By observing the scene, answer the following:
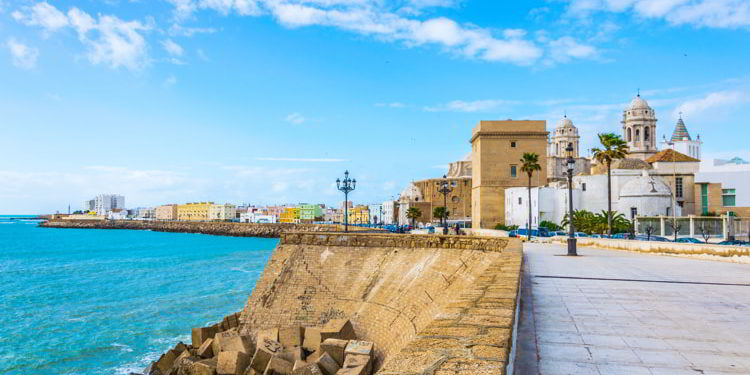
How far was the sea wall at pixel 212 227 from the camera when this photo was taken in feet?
365

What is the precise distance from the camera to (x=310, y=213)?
151 meters

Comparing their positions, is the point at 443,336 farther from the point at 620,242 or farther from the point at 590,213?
the point at 590,213

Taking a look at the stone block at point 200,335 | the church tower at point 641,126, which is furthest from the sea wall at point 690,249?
the church tower at point 641,126

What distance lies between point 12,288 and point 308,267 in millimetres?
24113

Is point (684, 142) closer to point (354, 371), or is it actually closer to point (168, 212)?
point (354, 371)

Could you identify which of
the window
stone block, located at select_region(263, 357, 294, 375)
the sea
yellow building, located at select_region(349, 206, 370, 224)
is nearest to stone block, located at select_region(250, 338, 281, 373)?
stone block, located at select_region(263, 357, 294, 375)

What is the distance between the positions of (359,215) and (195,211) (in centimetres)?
7032

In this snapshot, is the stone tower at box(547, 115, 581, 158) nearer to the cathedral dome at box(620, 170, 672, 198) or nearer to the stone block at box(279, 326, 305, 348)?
the cathedral dome at box(620, 170, 672, 198)

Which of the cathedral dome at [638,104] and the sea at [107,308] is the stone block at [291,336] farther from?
the cathedral dome at [638,104]

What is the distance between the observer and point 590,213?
43.1 metres

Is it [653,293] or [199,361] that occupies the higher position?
[653,293]

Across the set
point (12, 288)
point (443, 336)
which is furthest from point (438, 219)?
point (443, 336)

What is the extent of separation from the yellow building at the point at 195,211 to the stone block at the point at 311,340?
6462 inches

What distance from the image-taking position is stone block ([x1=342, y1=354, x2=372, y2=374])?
12.1 metres
